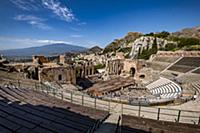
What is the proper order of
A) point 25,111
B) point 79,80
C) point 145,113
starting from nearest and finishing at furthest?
point 25,111
point 145,113
point 79,80

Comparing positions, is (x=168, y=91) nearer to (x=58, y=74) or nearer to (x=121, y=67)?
(x=58, y=74)

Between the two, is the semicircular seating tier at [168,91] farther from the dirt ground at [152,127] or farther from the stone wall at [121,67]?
the stone wall at [121,67]

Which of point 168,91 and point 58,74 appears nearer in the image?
point 168,91

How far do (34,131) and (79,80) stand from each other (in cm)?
2930

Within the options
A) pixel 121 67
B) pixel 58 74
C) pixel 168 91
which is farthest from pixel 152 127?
pixel 121 67

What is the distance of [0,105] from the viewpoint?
8.40m

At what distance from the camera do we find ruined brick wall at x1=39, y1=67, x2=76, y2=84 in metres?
23.8

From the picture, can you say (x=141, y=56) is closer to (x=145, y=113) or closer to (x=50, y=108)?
(x=145, y=113)

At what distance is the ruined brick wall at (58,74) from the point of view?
937 inches

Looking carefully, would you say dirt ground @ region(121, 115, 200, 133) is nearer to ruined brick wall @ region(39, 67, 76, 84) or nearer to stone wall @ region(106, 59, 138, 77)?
ruined brick wall @ region(39, 67, 76, 84)

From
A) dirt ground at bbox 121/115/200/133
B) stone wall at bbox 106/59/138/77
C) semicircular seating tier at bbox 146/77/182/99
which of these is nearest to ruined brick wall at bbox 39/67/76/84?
semicircular seating tier at bbox 146/77/182/99

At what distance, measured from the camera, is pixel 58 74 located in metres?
25.3

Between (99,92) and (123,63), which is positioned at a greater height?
(123,63)

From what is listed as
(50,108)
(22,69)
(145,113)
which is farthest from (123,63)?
(50,108)
